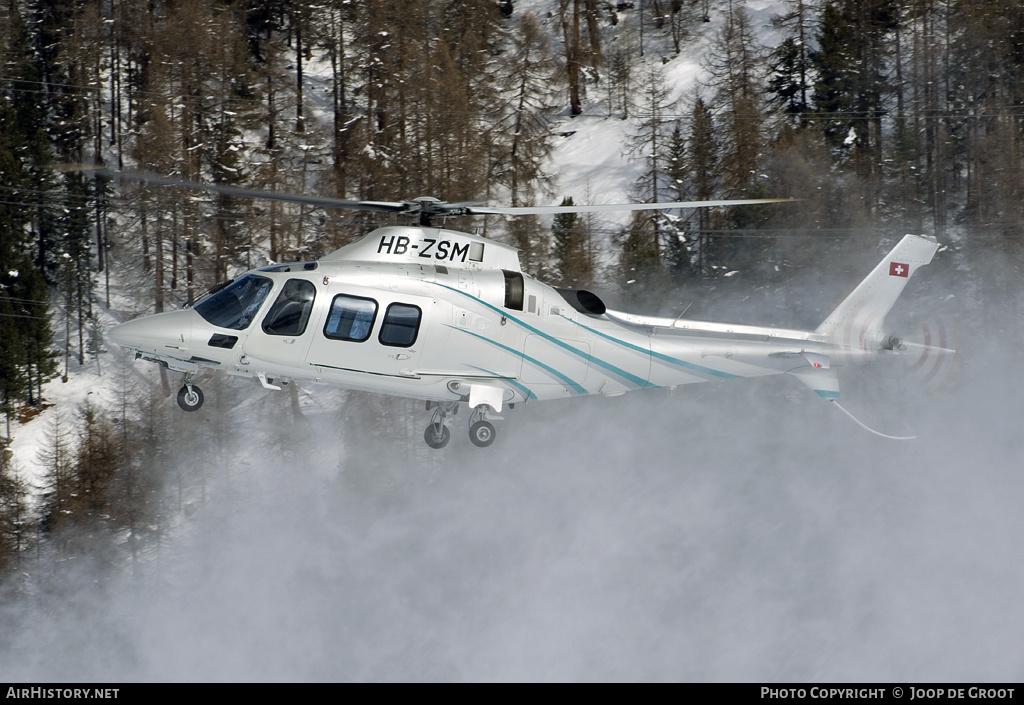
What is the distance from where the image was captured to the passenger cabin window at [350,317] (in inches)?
541

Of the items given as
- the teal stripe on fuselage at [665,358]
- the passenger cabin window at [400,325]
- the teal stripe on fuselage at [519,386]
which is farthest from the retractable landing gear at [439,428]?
the teal stripe on fuselage at [665,358]

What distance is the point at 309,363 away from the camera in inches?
543

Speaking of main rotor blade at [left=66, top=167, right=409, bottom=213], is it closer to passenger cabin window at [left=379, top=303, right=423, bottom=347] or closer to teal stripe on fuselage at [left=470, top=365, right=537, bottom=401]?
passenger cabin window at [left=379, top=303, right=423, bottom=347]

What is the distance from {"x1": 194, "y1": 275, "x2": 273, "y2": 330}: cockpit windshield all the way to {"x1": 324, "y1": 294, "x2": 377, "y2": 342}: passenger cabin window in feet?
3.04

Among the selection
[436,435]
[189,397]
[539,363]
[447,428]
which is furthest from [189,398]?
[539,363]

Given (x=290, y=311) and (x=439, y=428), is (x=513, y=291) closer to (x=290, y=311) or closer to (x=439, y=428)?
(x=439, y=428)

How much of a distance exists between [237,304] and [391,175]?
1807 centimetres

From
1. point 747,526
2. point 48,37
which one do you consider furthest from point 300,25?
point 747,526

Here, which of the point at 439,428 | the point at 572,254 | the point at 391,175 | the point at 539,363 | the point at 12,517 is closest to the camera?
the point at 539,363

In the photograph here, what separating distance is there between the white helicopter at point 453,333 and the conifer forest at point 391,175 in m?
13.3

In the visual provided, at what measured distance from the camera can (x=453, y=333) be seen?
14188 mm

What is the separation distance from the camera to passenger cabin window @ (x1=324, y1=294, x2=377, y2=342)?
45.1 feet

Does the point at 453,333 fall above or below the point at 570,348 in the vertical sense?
above
